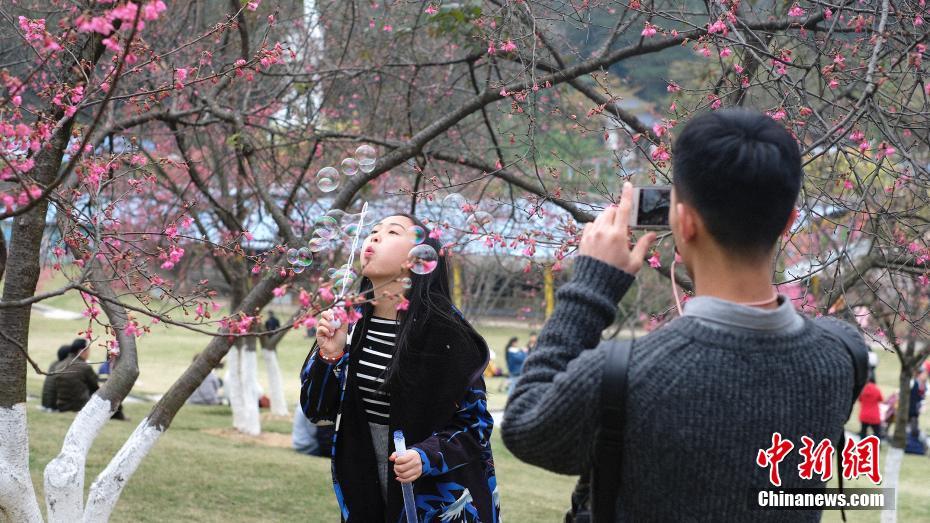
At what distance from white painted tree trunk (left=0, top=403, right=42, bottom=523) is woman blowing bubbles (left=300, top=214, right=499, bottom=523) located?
1.42m

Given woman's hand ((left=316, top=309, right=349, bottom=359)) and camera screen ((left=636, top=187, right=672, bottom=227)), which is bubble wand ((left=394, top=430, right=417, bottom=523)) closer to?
woman's hand ((left=316, top=309, right=349, bottom=359))

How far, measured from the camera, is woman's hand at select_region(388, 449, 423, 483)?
3.28 meters

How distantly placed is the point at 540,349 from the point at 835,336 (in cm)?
50

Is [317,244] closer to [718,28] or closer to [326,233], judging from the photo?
[326,233]

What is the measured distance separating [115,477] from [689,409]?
4.13 metres

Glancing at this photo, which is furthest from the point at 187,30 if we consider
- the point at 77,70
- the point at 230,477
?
the point at 77,70

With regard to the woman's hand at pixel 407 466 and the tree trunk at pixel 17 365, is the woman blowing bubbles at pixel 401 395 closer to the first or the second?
the woman's hand at pixel 407 466

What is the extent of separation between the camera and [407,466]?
3.27 metres

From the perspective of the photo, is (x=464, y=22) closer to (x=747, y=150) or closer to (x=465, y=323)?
(x=465, y=323)

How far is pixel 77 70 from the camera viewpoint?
3578mm

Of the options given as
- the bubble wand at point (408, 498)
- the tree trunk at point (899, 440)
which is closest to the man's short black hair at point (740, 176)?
the bubble wand at point (408, 498)

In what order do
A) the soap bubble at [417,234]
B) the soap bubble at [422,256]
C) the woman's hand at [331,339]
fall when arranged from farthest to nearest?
the soap bubble at [417,234]
the woman's hand at [331,339]
the soap bubble at [422,256]

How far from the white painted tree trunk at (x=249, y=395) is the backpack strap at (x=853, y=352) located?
35.9 ft

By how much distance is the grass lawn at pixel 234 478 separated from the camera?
7613 millimetres
